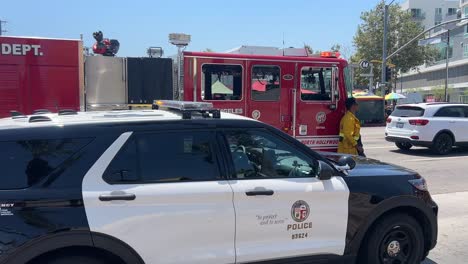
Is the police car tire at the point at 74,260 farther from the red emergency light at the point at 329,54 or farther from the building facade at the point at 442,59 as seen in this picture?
the building facade at the point at 442,59

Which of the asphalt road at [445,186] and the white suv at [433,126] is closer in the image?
the asphalt road at [445,186]

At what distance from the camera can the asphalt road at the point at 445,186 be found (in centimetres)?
528

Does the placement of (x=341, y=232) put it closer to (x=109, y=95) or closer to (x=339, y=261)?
(x=339, y=261)

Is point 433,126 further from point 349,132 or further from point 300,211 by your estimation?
point 300,211

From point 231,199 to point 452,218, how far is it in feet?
15.0

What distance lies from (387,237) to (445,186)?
5.96 meters

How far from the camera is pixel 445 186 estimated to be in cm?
941

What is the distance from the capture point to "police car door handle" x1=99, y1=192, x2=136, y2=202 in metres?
3.15

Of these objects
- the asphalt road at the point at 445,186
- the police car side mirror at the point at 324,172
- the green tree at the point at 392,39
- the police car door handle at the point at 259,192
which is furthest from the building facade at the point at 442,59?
the police car door handle at the point at 259,192

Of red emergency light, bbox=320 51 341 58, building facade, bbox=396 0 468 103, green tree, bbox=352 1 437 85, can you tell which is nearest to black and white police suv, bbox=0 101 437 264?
red emergency light, bbox=320 51 341 58

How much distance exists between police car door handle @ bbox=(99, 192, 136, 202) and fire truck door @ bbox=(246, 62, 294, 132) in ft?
17.7

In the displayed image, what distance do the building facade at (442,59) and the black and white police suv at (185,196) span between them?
56547 millimetres

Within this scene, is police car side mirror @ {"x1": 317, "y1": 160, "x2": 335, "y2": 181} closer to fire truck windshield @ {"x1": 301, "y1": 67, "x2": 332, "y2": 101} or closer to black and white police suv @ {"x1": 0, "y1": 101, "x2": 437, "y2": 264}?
black and white police suv @ {"x1": 0, "y1": 101, "x2": 437, "y2": 264}

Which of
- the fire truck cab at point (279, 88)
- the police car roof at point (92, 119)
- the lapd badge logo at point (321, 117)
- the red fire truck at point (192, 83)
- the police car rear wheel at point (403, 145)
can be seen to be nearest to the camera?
the police car roof at point (92, 119)
